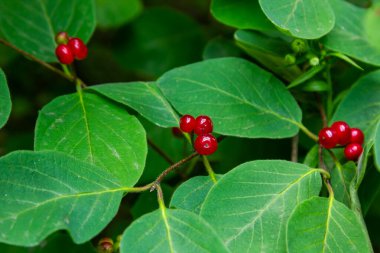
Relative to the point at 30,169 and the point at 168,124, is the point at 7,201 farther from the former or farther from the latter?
the point at 168,124

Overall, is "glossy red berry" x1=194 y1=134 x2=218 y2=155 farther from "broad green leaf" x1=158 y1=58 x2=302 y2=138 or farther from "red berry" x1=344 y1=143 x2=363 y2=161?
"red berry" x1=344 y1=143 x2=363 y2=161

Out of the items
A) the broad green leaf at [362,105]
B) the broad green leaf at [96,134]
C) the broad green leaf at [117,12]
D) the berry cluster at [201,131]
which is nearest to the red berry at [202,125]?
the berry cluster at [201,131]

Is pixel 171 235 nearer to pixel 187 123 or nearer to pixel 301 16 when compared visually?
pixel 187 123

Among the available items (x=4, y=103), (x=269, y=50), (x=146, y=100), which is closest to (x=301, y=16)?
(x=269, y=50)

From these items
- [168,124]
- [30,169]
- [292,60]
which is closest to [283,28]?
[292,60]

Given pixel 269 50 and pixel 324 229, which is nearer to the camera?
pixel 324 229

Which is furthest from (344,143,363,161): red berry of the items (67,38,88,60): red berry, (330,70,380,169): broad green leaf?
(67,38,88,60): red berry

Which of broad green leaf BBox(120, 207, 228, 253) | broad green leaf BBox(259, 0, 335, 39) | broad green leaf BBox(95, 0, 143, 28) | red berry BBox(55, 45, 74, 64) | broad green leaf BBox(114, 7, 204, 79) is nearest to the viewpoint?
broad green leaf BBox(120, 207, 228, 253)
